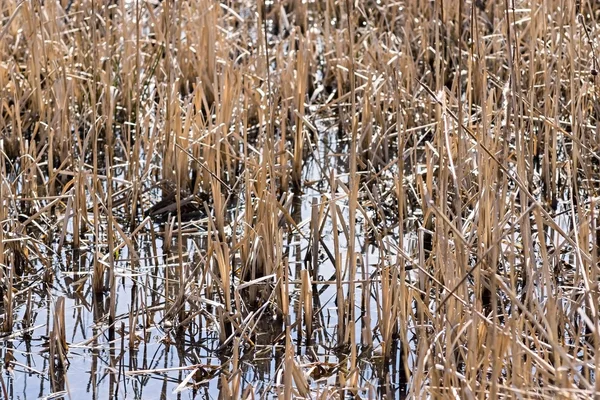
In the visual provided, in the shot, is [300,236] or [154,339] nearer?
[154,339]

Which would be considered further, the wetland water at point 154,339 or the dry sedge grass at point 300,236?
the wetland water at point 154,339

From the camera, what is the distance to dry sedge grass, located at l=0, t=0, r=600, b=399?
2.16 metres

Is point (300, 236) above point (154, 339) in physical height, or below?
above

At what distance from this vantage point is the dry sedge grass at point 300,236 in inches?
85.2

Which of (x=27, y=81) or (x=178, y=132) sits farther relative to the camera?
(x=27, y=81)

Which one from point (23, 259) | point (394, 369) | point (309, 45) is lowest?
point (394, 369)

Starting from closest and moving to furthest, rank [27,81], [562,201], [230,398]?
[230,398], [562,201], [27,81]

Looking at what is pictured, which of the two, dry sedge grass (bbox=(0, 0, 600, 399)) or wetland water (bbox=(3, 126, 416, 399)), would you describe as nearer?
dry sedge grass (bbox=(0, 0, 600, 399))

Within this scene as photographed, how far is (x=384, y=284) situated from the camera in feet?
7.72

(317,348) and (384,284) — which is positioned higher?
(384,284)

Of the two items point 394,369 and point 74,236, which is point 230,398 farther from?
point 74,236

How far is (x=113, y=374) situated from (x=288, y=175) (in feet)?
4.62

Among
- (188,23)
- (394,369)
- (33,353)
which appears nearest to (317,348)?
(394,369)

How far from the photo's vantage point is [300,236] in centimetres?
326
